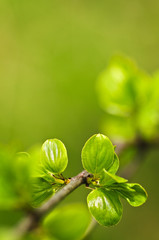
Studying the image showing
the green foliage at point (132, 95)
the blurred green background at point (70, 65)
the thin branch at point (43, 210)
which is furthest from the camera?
the blurred green background at point (70, 65)

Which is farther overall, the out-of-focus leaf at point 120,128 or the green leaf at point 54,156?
the out-of-focus leaf at point 120,128

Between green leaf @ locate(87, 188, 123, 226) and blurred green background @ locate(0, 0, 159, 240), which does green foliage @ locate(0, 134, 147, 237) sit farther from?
blurred green background @ locate(0, 0, 159, 240)

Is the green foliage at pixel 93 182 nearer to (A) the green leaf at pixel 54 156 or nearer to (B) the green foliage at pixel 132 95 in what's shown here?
(A) the green leaf at pixel 54 156

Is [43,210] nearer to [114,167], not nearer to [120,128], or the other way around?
[114,167]

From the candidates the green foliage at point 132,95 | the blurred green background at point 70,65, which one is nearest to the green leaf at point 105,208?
the green foliage at point 132,95

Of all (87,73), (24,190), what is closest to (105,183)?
(24,190)

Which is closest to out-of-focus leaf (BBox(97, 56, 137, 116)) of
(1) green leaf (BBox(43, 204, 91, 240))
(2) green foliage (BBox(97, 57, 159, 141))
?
(2) green foliage (BBox(97, 57, 159, 141))

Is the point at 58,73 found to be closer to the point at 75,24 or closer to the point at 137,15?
the point at 75,24
